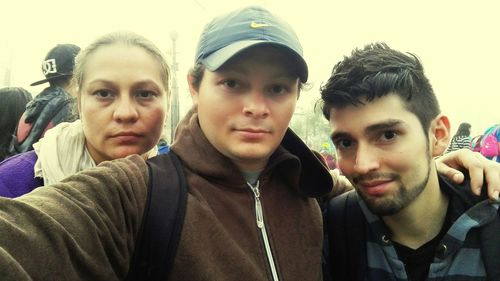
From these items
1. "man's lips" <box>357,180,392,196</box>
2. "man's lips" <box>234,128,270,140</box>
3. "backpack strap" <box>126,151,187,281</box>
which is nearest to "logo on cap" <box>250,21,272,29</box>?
"man's lips" <box>234,128,270,140</box>

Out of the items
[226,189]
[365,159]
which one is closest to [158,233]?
[226,189]

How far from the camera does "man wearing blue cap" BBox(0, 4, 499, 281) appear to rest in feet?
2.57

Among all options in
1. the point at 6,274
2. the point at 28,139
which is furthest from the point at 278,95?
the point at 28,139

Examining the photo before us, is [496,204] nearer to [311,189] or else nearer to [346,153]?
[346,153]

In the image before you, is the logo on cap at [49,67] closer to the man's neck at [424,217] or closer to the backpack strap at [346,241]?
the backpack strap at [346,241]

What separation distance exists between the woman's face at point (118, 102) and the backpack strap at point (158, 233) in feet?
1.30

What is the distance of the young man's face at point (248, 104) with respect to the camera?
3.64 ft

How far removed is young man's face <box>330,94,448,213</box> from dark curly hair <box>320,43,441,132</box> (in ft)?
0.14

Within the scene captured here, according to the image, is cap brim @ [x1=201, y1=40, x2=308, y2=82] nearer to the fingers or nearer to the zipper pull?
the zipper pull

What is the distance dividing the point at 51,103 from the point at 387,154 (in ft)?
5.57

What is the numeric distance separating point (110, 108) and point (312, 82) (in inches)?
32.2

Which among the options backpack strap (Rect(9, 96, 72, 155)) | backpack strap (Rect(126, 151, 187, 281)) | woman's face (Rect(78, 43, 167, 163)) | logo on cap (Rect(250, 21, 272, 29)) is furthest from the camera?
backpack strap (Rect(9, 96, 72, 155))

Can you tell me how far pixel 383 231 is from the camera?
4.85 feet

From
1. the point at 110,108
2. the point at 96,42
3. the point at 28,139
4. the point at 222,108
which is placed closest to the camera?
the point at 222,108
